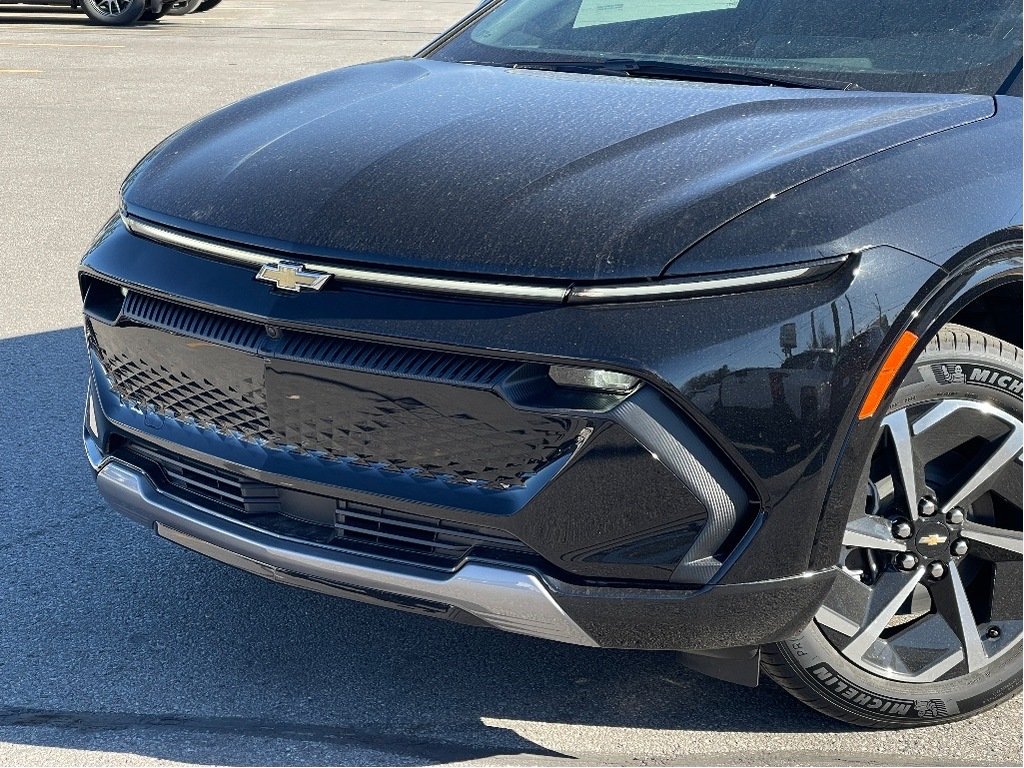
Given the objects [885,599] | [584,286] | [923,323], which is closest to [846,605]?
[885,599]

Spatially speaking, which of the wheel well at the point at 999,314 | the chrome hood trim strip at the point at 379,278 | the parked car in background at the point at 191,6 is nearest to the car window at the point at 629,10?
the wheel well at the point at 999,314

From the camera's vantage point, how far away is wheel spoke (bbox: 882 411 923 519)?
8.52 feet

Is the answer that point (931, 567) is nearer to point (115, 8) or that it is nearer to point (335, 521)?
point (335, 521)

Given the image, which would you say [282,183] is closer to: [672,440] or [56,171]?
[672,440]

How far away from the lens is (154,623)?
335 centimetres

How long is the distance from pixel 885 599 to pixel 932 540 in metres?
0.15

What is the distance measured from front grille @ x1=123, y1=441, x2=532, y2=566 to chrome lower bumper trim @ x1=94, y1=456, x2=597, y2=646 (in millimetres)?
29

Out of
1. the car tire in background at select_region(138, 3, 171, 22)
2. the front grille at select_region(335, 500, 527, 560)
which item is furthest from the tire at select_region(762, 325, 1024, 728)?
the car tire in background at select_region(138, 3, 171, 22)

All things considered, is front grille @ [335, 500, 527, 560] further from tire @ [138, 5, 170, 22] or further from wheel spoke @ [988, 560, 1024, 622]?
tire @ [138, 5, 170, 22]

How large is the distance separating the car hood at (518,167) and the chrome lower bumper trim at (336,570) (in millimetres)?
559

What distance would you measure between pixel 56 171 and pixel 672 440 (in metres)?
6.91

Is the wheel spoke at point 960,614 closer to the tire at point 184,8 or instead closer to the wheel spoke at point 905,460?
the wheel spoke at point 905,460

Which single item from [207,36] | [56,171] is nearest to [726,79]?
[56,171]

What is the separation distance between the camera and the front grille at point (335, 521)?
251 centimetres
